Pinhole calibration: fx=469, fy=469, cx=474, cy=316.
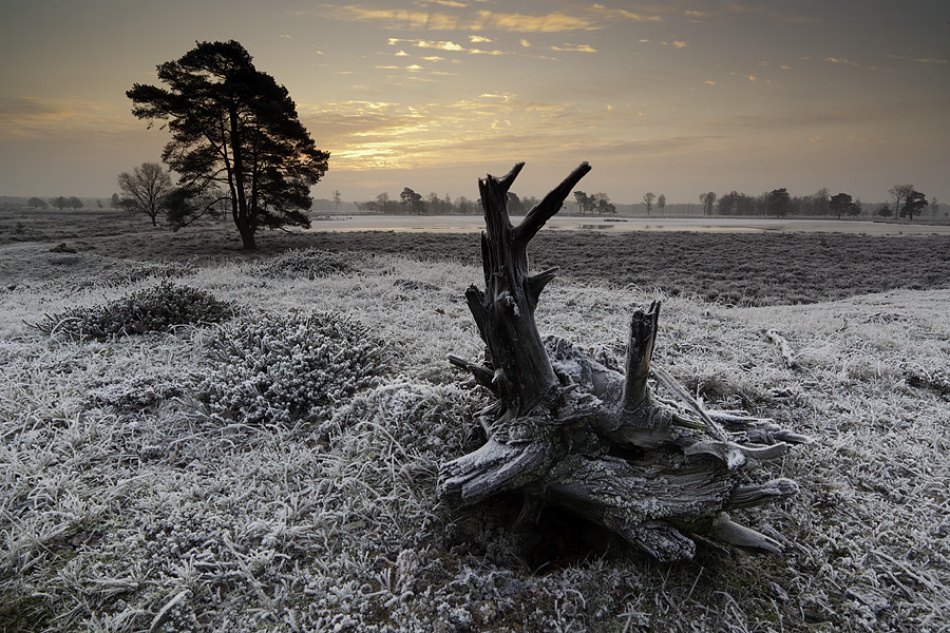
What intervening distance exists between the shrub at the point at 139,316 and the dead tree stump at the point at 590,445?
5.96 m

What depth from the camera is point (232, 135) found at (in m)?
24.2

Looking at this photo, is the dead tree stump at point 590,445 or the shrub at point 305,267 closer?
the dead tree stump at point 590,445

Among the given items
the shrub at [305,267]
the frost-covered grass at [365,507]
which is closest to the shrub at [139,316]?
the frost-covered grass at [365,507]

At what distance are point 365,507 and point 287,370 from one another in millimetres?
2200

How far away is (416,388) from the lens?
4.93 meters

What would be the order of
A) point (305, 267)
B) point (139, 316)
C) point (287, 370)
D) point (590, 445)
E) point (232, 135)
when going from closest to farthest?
point (590, 445)
point (287, 370)
point (139, 316)
point (305, 267)
point (232, 135)

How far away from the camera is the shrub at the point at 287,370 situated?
488cm

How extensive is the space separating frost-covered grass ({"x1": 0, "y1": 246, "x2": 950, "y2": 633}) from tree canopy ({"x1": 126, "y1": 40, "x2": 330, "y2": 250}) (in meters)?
20.6

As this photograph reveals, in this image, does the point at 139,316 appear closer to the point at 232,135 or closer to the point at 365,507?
the point at 365,507

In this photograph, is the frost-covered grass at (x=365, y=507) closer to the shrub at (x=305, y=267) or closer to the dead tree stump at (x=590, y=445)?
the dead tree stump at (x=590, y=445)

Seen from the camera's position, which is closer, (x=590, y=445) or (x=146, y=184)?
(x=590, y=445)

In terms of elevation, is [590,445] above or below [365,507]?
above

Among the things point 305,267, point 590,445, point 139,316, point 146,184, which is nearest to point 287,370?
point 590,445

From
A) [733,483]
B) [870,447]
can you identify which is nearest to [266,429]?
[733,483]
